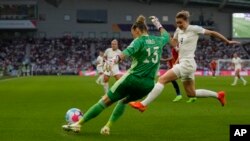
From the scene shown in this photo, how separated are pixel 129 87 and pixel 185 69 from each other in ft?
10.4

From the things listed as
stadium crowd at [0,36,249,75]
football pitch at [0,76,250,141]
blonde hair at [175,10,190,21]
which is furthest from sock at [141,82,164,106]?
stadium crowd at [0,36,249,75]

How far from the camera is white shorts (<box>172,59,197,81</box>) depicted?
12.5m

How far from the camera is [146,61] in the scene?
9742mm

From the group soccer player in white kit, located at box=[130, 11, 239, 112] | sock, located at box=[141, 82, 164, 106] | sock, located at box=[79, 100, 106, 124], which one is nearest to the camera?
sock, located at box=[79, 100, 106, 124]

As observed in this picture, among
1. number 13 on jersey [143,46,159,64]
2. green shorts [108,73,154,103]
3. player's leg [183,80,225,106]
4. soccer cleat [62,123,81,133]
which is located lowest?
soccer cleat [62,123,81,133]

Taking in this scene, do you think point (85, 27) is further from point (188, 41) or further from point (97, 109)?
point (97, 109)

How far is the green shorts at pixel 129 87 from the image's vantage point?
970 cm

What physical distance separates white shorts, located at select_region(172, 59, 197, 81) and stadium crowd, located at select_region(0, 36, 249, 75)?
55.1 m

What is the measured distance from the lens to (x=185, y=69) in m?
12.6

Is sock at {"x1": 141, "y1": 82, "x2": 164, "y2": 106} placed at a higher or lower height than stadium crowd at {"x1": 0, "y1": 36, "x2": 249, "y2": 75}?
higher

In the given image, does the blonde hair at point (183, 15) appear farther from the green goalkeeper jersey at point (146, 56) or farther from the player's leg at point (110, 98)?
the player's leg at point (110, 98)

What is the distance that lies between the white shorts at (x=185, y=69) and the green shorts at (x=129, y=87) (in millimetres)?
2606

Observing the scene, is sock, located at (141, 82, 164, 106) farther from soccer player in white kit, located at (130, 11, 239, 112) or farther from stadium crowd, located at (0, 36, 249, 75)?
stadium crowd, located at (0, 36, 249, 75)

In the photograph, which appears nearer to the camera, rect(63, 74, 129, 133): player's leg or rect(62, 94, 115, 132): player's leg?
rect(63, 74, 129, 133): player's leg
